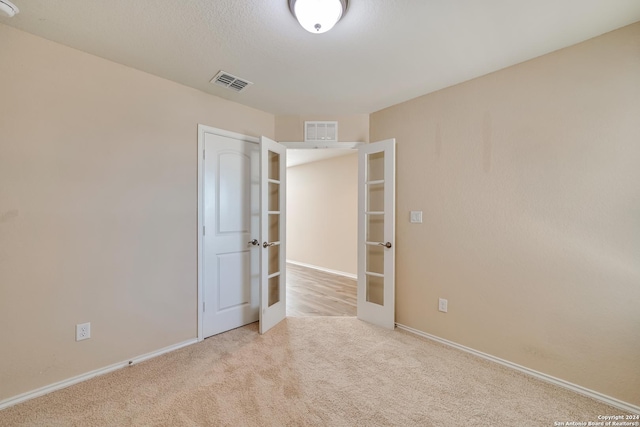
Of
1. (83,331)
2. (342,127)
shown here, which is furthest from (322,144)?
(83,331)

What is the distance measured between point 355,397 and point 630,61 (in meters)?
2.79

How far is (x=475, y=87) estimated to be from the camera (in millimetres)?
2297

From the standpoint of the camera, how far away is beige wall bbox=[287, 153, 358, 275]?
5.25m

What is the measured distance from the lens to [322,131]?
123 inches

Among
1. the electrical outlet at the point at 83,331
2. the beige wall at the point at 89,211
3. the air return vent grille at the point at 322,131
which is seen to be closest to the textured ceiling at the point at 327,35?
the beige wall at the point at 89,211

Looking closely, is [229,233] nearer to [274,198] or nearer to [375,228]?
[274,198]

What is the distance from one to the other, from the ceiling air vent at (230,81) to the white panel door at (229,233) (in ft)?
1.67

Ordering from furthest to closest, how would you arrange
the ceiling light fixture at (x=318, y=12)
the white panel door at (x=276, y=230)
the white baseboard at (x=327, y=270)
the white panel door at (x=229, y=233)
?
the white baseboard at (x=327, y=270) → the white panel door at (x=276, y=230) → the white panel door at (x=229, y=233) → the ceiling light fixture at (x=318, y=12)

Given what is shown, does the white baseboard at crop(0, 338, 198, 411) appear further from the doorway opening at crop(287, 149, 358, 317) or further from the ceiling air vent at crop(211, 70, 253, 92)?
the ceiling air vent at crop(211, 70, 253, 92)

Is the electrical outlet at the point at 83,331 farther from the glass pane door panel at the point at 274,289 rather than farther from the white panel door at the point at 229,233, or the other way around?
the glass pane door panel at the point at 274,289

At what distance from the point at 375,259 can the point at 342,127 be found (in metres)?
1.61

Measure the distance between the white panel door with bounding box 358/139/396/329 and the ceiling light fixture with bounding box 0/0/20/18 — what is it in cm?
273

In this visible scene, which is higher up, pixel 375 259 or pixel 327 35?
pixel 327 35

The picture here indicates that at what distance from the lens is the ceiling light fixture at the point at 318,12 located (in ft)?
4.61
